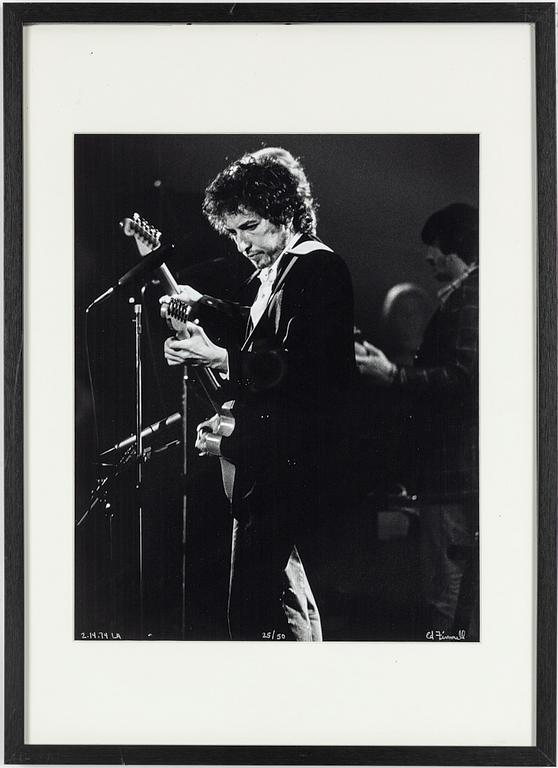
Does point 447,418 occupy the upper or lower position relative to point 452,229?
lower

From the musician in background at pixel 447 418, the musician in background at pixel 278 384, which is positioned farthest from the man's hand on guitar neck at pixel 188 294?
the musician in background at pixel 447 418

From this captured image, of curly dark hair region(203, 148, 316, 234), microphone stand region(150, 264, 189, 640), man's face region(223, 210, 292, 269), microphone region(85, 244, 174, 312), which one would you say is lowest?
microphone stand region(150, 264, 189, 640)

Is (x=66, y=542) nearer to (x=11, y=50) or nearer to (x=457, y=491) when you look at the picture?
(x=457, y=491)

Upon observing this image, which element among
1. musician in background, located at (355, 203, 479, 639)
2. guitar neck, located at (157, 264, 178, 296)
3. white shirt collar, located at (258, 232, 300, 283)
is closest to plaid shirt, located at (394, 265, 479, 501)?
musician in background, located at (355, 203, 479, 639)

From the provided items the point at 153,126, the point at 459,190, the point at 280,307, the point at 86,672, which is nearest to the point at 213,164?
the point at 153,126

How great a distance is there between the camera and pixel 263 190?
34.4 inches

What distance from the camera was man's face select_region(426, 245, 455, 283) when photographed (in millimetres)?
867

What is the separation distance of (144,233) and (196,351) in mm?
166

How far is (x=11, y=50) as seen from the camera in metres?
0.87

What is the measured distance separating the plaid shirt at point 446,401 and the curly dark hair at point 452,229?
0.04m

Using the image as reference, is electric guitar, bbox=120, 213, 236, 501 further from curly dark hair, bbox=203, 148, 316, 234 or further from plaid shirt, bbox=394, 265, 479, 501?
plaid shirt, bbox=394, 265, 479, 501

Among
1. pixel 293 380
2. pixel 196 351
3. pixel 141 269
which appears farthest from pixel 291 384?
pixel 141 269

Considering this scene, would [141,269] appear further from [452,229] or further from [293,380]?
[452,229]

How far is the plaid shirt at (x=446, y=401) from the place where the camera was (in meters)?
0.87
